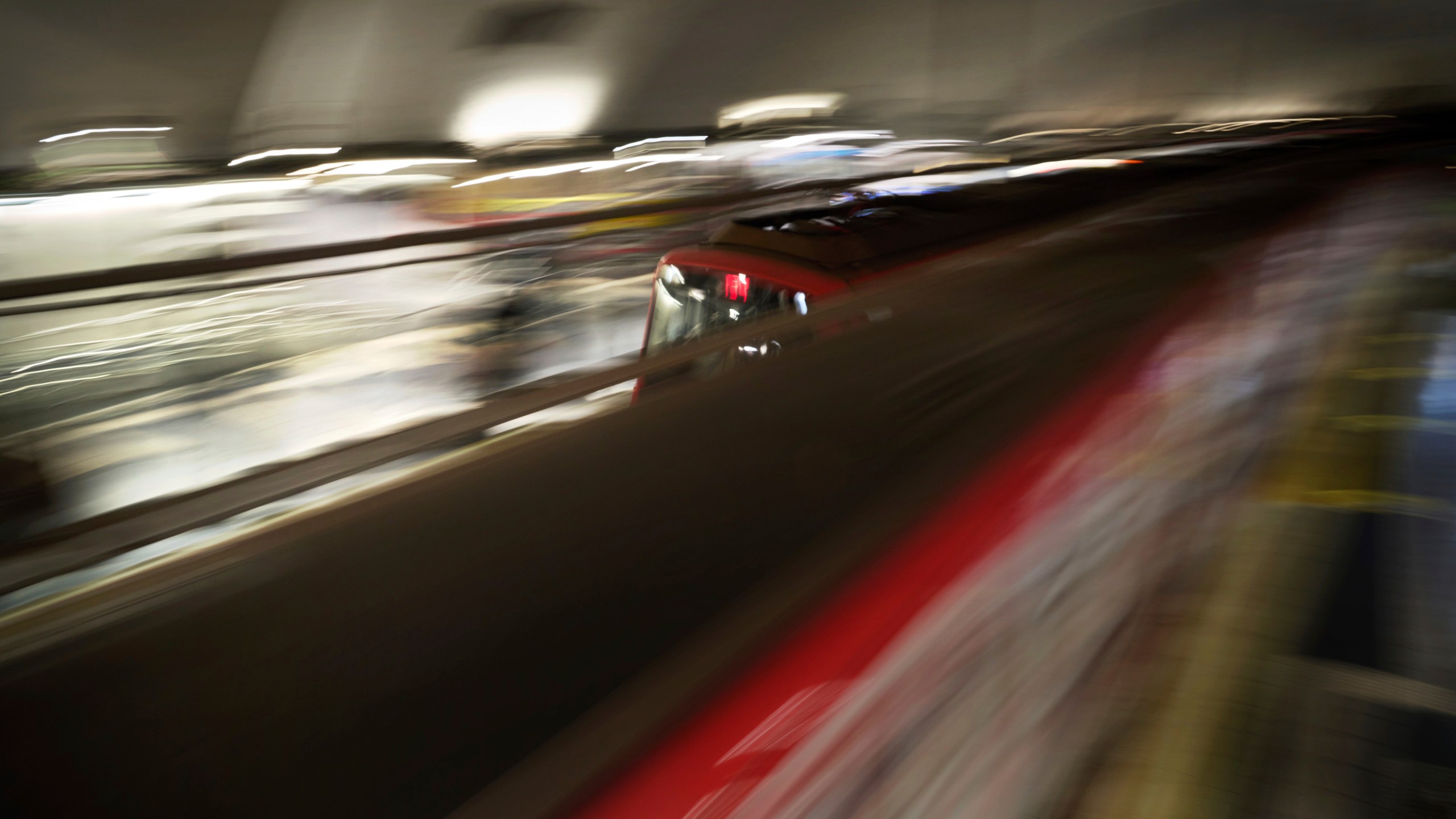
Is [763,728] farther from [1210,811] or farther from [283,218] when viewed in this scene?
[283,218]

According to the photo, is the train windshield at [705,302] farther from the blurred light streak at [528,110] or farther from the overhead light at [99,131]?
the blurred light streak at [528,110]

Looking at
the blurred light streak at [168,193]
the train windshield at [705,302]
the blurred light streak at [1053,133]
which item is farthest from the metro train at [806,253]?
the blurred light streak at [1053,133]

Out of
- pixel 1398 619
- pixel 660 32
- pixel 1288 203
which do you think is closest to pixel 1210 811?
pixel 1398 619

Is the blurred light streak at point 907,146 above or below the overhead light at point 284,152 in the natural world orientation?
below

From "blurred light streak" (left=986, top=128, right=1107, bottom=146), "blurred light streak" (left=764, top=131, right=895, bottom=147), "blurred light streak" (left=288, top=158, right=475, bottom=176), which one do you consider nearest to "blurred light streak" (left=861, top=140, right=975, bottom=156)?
"blurred light streak" (left=764, top=131, right=895, bottom=147)

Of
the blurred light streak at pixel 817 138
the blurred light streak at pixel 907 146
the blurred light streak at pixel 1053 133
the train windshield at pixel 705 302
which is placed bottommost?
the train windshield at pixel 705 302

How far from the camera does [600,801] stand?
2.40 ft

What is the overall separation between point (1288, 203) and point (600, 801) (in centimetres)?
443

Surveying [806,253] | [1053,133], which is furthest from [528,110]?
[806,253]

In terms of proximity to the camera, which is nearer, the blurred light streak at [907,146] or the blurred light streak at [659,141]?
the blurred light streak at [659,141]

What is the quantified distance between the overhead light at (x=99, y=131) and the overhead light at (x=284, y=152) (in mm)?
850

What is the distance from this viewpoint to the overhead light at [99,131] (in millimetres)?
10250

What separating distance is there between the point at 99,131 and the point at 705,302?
36.2ft

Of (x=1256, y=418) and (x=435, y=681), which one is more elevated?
(x=435, y=681)
